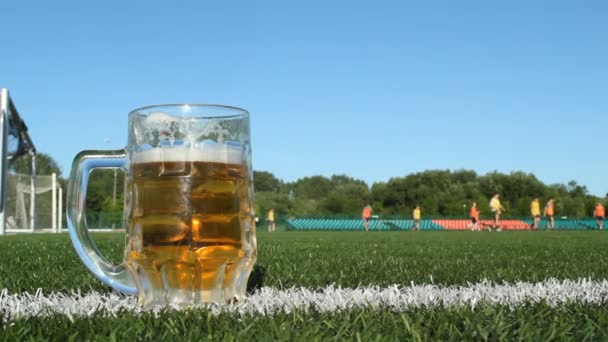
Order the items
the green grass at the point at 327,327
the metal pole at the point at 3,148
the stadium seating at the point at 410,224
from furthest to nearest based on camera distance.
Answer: the stadium seating at the point at 410,224
the metal pole at the point at 3,148
the green grass at the point at 327,327

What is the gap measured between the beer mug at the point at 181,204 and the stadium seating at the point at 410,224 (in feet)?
184

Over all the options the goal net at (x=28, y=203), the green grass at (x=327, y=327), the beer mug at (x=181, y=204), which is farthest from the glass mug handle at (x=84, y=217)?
the goal net at (x=28, y=203)

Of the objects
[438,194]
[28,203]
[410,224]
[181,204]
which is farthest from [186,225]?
[438,194]

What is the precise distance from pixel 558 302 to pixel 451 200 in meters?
97.8

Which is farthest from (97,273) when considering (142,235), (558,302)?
(558,302)

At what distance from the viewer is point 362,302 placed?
2.54 m

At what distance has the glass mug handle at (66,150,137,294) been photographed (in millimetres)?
2443

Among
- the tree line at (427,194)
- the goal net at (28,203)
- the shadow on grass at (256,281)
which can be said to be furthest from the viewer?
the tree line at (427,194)

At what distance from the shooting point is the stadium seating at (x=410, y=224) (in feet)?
200

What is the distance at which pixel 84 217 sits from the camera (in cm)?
248

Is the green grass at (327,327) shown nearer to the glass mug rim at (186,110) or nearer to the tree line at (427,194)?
the glass mug rim at (186,110)

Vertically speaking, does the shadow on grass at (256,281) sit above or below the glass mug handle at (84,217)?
below

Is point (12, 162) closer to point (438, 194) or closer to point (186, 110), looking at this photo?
point (186, 110)

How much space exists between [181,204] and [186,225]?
3.0 inches
